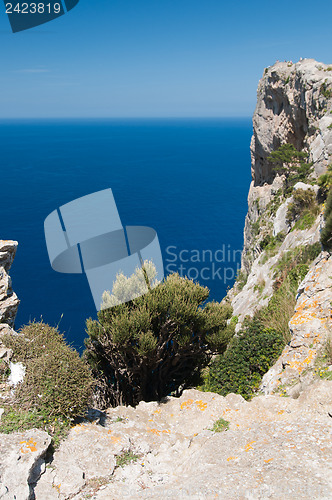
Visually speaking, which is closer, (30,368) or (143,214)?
(30,368)

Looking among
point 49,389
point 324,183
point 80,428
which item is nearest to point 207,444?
point 80,428

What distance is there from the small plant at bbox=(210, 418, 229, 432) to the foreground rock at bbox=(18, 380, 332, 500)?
13 cm

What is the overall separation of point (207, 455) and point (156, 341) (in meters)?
4.31

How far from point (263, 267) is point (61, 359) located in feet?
42.9

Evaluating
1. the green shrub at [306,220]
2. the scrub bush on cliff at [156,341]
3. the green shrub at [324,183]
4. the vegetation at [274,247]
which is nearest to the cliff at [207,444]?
the scrub bush on cliff at [156,341]

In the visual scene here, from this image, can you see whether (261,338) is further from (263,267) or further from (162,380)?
Result: (263,267)

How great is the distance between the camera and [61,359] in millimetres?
7289

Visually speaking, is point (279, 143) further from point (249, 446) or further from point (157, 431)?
point (249, 446)

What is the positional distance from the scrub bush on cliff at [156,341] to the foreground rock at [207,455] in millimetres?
2466

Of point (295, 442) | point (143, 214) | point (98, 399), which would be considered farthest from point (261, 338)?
point (143, 214)

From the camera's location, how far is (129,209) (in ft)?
347

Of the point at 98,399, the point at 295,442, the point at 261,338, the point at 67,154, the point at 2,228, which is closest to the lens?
the point at 295,442

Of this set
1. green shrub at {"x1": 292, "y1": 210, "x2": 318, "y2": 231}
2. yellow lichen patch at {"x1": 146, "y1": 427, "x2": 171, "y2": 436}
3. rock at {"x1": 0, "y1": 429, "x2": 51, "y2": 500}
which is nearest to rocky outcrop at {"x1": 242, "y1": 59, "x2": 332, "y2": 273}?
green shrub at {"x1": 292, "y1": 210, "x2": 318, "y2": 231}

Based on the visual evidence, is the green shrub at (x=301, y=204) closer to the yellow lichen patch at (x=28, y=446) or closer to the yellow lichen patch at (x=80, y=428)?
the yellow lichen patch at (x=80, y=428)
